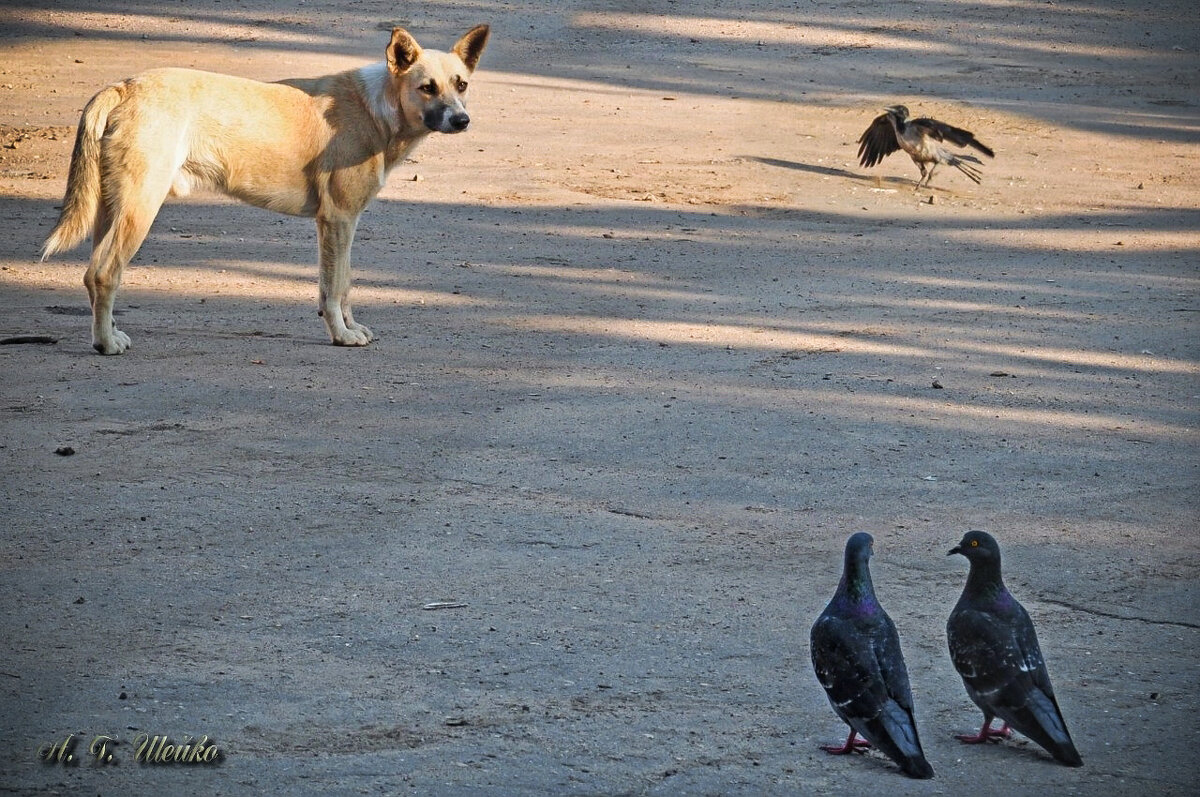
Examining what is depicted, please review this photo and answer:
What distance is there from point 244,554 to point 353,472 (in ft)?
3.80

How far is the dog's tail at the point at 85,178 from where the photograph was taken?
8727 mm

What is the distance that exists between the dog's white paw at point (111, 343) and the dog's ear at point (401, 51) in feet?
7.96

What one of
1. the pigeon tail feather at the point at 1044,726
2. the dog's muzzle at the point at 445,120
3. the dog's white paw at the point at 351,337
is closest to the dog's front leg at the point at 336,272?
the dog's white paw at the point at 351,337

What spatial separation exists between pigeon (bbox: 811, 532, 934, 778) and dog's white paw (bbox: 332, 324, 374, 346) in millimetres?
5387

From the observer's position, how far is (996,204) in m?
15.1

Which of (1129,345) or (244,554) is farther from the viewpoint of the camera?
(1129,345)

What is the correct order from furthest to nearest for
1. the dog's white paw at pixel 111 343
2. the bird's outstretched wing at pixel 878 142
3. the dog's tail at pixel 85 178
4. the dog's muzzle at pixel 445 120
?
the bird's outstretched wing at pixel 878 142, the dog's muzzle at pixel 445 120, the dog's white paw at pixel 111 343, the dog's tail at pixel 85 178

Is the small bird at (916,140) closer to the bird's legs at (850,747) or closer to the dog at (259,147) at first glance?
the dog at (259,147)

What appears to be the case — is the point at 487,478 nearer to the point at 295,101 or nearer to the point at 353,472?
the point at 353,472

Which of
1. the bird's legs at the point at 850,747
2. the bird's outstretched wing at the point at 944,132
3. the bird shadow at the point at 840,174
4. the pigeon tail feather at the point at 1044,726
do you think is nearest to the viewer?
the pigeon tail feather at the point at 1044,726

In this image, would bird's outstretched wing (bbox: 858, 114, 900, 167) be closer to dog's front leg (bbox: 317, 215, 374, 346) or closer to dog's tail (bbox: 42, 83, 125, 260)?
dog's front leg (bbox: 317, 215, 374, 346)

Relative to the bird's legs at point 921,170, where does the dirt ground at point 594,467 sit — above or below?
below

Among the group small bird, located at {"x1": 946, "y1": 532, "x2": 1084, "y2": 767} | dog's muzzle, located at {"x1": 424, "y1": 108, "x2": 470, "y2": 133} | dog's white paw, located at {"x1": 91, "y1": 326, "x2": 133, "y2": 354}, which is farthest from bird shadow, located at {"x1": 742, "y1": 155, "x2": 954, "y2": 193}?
small bird, located at {"x1": 946, "y1": 532, "x2": 1084, "y2": 767}

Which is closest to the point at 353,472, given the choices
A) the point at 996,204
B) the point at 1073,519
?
the point at 1073,519
